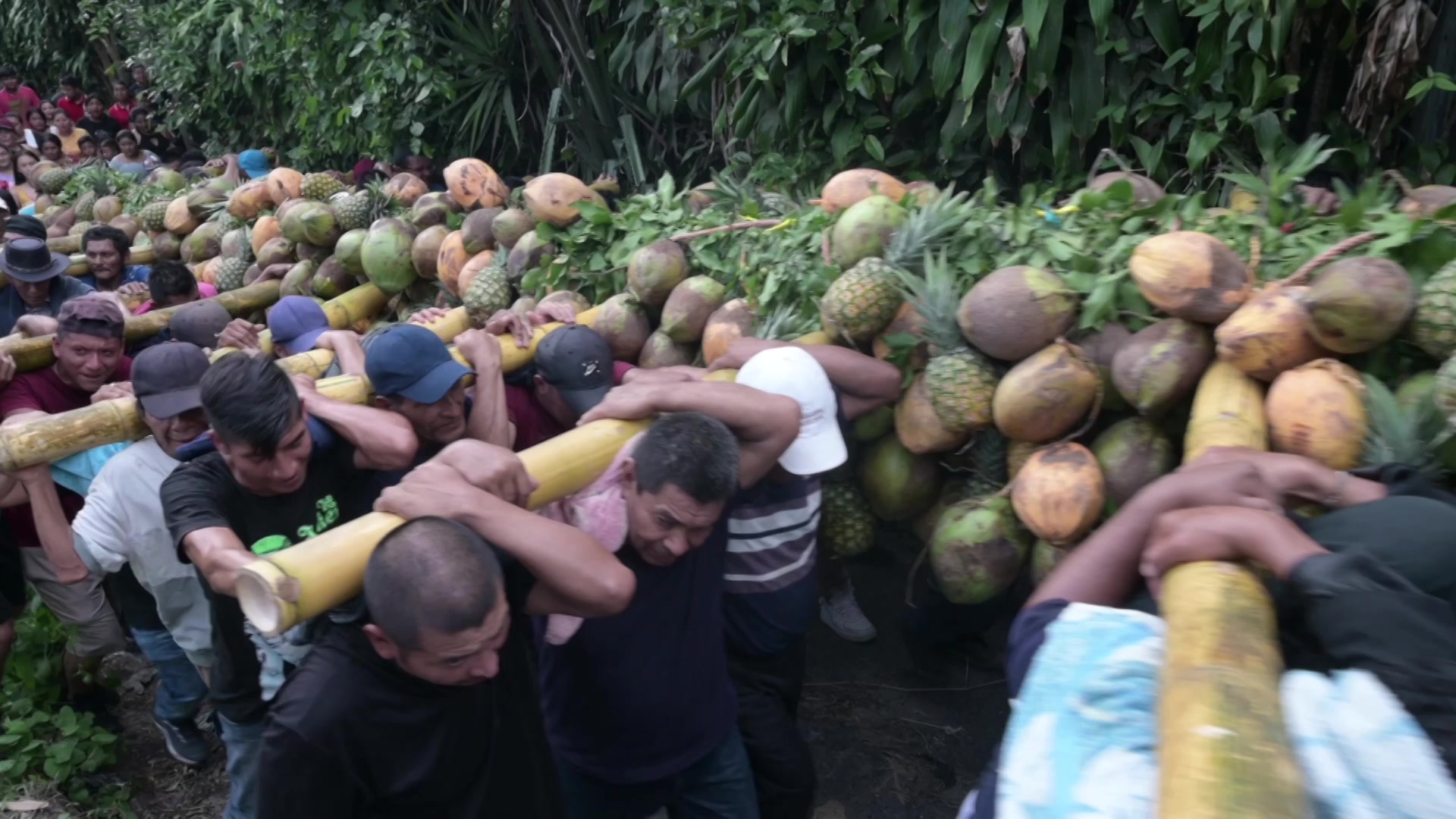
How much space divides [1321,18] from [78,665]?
19.2 ft

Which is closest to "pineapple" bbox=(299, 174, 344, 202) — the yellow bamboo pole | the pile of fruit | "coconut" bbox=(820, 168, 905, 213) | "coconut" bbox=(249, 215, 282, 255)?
"coconut" bbox=(249, 215, 282, 255)

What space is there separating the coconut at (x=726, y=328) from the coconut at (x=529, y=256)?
122 cm

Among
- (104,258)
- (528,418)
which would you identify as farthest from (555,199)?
(104,258)

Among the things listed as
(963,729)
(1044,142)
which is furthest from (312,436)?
(1044,142)

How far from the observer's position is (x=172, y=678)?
3795 mm

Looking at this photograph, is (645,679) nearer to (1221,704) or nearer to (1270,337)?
(1221,704)

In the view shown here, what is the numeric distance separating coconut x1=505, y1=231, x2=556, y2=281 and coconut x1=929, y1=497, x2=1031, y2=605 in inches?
94.1

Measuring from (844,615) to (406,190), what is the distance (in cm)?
374

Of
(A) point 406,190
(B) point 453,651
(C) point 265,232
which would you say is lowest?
(C) point 265,232

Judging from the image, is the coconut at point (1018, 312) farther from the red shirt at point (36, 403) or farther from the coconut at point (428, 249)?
the coconut at point (428, 249)

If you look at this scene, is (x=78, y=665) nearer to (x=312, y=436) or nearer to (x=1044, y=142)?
(x=312, y=436)

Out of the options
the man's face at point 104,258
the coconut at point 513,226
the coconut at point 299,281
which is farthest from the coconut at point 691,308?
the man's face at point 104,258

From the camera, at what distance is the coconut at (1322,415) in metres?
2.22

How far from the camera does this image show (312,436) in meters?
2.74
